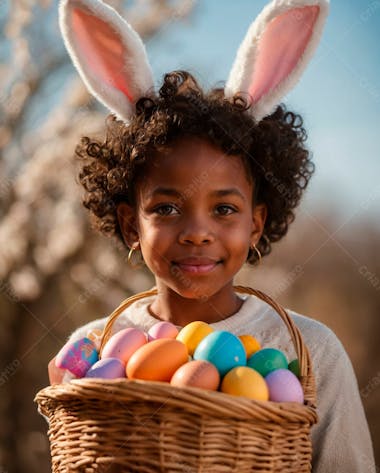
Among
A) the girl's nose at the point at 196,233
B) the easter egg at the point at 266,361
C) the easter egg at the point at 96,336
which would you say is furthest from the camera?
the easter egg at the point at 96,336

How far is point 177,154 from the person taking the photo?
2031 millimetres

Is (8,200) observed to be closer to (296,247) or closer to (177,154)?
(296,247)

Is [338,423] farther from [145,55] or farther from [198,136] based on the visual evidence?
[145,55]

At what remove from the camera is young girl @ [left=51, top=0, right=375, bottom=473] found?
197 cm

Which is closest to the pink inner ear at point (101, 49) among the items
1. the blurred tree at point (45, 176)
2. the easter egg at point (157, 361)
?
the easter egg at point (157, 361)

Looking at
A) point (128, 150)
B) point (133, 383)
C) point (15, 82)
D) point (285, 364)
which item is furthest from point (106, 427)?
point (15, 82)

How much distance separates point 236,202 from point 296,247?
2.54 metres

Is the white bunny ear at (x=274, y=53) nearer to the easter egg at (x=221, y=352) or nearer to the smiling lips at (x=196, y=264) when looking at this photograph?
the smiling lips at (x=196, y=264)

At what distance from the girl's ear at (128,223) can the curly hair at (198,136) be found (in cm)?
4

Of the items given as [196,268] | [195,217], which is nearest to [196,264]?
[196,268]

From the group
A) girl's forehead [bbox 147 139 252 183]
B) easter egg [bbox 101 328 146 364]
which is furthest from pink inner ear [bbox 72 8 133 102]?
easter egg [bbox 101 328 146 364]

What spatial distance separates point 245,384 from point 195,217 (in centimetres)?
57

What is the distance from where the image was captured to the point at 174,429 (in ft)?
4.60

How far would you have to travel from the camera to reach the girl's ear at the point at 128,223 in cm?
225
